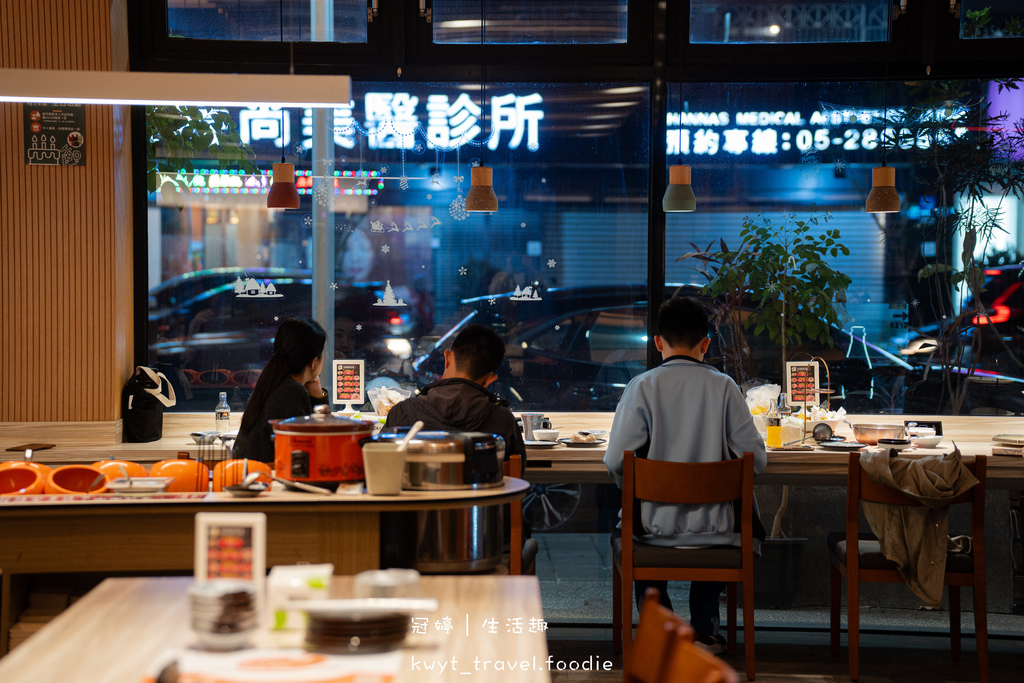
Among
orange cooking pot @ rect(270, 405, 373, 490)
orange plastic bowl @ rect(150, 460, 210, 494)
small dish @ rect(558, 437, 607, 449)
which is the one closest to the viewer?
orange cooking pot @ rect(270, 405, 373, 490)

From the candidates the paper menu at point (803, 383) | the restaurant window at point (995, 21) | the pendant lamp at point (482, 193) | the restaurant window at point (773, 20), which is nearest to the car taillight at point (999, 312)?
the paper menu at point (803, 383)

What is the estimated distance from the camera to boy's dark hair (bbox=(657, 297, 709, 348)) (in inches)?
142

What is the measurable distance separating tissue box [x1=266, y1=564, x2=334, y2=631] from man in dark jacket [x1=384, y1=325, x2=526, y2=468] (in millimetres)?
1294

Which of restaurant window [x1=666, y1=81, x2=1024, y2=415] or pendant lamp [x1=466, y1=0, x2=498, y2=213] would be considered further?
restaurant window [x1=666, y1=81, x2=1024, y2=415]

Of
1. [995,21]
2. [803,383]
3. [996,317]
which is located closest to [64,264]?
[803,383]

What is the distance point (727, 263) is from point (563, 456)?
1.49m

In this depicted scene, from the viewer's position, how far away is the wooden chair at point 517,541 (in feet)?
10.5

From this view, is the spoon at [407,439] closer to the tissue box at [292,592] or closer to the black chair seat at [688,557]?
the tissue box at [292,592]

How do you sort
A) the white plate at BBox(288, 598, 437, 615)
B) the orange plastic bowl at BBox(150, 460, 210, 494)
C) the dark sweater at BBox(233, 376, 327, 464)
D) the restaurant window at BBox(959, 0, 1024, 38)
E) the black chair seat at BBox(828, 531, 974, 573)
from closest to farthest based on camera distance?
the white plate at BBox(288, 598, 437, 615), the orange plastic bowl at BBox(150, 460, 210, 494), the dark sweater at BBox(233, 376, 327, 464), the black chair seat at BBox(828, 531, 974, 573), the restaurant window at BBox(959, 0, 1024, 38)

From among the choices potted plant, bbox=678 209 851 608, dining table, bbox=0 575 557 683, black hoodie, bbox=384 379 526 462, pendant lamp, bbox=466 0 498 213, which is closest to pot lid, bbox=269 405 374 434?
black hoodie, bbox=384 379 526 462

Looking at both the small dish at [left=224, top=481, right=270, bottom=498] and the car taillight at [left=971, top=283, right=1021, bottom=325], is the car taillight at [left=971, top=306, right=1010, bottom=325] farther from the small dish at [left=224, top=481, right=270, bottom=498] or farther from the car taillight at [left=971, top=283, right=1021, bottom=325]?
the small dish at [left=224, top=481, right=270, bottom=498]

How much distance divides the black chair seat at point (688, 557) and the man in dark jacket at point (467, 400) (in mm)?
701

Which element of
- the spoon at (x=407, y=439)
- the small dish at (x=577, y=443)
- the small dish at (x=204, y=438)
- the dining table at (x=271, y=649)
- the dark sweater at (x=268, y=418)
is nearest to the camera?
the dining table at (x=271, y=649)

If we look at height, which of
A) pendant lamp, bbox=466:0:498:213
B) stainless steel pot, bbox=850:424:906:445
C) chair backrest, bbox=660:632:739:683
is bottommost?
stainless steel pot, bbox=850:424:906:445
